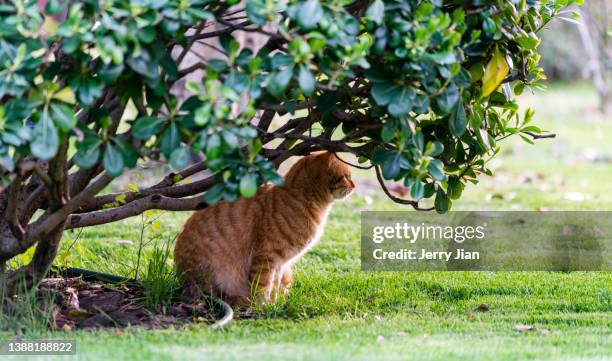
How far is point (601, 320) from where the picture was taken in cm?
505

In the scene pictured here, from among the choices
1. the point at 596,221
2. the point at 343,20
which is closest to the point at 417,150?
the point at 343,20

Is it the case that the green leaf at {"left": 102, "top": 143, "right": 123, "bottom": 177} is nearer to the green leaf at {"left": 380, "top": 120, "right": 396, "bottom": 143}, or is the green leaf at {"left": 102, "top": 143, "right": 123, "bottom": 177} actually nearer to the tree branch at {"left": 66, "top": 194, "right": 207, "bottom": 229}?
the tree branch at {"left": 66, "top": 194, "right": 207, "bottom": 229}

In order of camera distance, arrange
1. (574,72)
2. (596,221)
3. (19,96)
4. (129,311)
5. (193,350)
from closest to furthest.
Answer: (19,96), (193,350), (129,311), (596,221), (574,72)

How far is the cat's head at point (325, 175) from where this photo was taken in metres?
5.44

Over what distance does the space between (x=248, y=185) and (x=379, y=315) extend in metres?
1.65

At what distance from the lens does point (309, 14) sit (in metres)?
3.53

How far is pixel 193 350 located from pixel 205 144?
1.00 meters

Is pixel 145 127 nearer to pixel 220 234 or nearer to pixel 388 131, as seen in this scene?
pixel 388 131

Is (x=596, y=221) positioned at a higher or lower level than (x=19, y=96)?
lower

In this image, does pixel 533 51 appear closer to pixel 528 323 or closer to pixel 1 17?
pixel 528 323

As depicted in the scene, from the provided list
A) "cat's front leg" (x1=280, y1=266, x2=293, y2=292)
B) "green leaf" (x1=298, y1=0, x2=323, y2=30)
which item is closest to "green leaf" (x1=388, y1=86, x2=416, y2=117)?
"green leaf" (x1=298, y1=0, x2=323, y2=30)

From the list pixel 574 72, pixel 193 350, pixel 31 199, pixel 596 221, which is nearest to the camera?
pixel 193 350

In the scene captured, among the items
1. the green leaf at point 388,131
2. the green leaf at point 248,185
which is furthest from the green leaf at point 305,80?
the green leaf at point 388,131

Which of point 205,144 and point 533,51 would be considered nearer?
point 205,144
